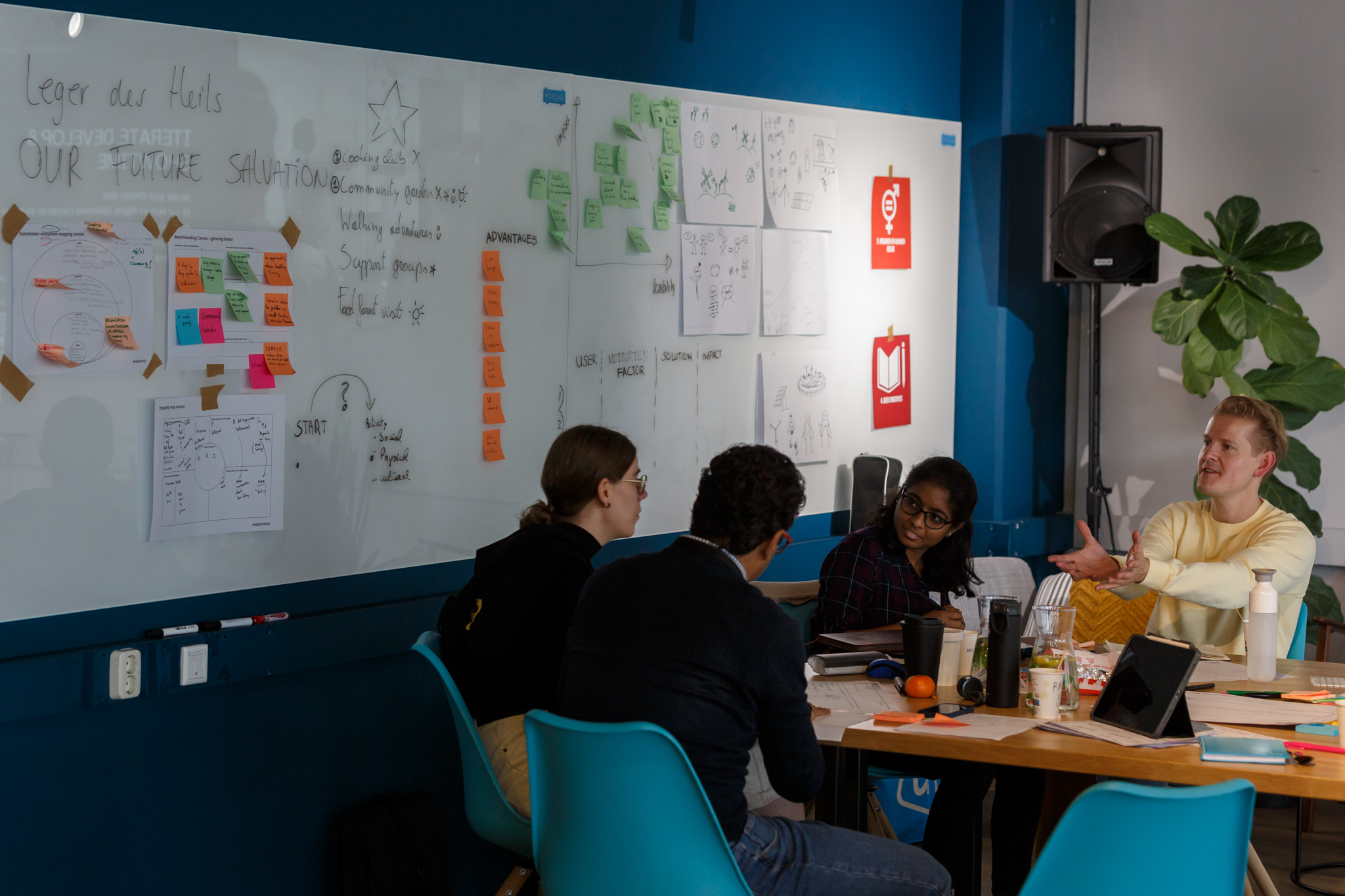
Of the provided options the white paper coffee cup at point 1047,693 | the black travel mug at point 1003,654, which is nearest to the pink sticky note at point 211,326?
the black travel mug at point 1003,654

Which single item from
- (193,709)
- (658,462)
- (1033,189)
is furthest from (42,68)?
(1033,189)

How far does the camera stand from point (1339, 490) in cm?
471

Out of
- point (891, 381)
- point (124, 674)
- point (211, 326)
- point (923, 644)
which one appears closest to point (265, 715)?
point (124, 674)

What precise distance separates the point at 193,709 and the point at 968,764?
1.81m

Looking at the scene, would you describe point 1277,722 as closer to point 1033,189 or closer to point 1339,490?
point 1339,490

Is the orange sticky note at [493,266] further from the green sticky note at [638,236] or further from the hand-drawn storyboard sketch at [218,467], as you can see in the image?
the hand-drawn storyboard sketch at [218,467]

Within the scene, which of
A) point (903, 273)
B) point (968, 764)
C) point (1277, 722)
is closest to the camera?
point (1277, 722)

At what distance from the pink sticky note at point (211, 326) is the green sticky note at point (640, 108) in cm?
146

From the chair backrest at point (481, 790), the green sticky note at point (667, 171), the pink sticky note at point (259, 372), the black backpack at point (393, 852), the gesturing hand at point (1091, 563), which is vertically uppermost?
the green sticky note at point (667, 171)

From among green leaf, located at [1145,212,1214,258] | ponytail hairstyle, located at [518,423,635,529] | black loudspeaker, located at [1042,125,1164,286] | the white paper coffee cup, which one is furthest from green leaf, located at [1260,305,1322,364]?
ponytail hairstyle, located at [518,423,635,529]

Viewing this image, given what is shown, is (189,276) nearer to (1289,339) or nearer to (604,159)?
(604,159)

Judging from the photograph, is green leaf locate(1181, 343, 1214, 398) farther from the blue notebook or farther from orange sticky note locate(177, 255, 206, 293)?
orange sticky note locate(177, 255, 206, 293)

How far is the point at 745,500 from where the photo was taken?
215 centimetres

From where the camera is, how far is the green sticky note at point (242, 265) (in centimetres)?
286
